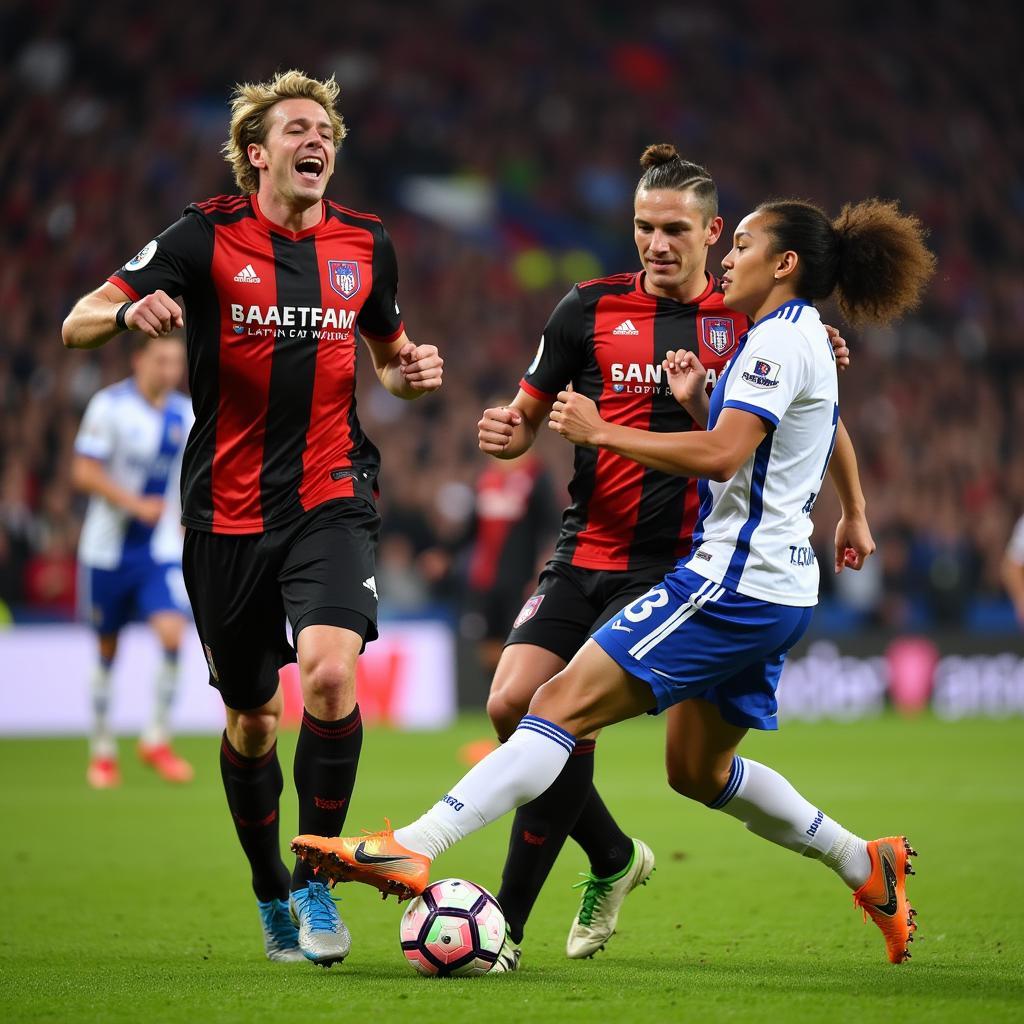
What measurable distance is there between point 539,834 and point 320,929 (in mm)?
751

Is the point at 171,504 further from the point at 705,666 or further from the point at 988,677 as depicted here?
the point at 988,677

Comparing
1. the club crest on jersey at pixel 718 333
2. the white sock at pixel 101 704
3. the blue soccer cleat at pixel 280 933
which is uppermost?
the club crest on jersey at pixel 718 333

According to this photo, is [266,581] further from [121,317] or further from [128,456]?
[128,456]

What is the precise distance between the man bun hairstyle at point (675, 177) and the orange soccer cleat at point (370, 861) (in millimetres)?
2246

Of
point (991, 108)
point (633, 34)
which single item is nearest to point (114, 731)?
point (633, 34)

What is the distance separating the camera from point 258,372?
4.83 meters

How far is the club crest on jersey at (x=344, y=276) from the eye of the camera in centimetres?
497

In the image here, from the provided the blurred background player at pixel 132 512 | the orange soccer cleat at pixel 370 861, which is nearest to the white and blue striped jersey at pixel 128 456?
the blurred background player at pixel 132 512

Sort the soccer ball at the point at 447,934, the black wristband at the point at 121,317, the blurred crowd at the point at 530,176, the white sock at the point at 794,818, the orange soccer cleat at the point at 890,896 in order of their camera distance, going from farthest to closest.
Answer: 1. the blurred crowd at the point at 530,176
2. the white sock at the point at 794,818
3. the orange soccer cleat at the point at 890,896
4. the black wristband at the point at 121,317
5. the soccer ball at the point at 447,934

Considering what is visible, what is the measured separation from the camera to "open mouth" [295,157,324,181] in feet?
16.0

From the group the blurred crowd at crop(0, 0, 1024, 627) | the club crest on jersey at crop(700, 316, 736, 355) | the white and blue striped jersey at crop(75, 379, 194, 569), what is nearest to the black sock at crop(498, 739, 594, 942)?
the club crest on jersey at crop(700, 316, 736, 355)

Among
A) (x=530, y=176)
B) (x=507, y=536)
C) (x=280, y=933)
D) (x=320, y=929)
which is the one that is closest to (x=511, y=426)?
(x=320, y=929)

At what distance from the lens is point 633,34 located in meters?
25.7

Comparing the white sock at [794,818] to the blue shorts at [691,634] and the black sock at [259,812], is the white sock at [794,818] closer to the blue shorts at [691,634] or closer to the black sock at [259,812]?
the blue shorts at [691,634]
